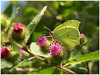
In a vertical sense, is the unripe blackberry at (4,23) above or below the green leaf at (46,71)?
above

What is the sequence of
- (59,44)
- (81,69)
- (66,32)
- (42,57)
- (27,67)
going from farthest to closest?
(27,67)
(81,69)
(42,57)
(59,44)
(66,32)

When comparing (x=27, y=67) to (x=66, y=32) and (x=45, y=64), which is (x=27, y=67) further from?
(x=66, y=32)

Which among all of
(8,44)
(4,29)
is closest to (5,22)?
(4,29)

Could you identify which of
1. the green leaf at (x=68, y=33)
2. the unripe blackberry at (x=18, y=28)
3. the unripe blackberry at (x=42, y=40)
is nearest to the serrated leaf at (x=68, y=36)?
the green leaf at (x=68, y=33)

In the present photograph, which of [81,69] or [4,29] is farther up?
[4,29]

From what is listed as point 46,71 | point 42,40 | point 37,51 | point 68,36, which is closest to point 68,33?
point 68,36

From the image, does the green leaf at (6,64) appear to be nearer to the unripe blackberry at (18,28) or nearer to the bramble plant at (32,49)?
the bramble plant at (32,49)

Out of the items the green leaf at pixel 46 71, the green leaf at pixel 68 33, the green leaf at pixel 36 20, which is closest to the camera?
the green leaf at pixel 68 33

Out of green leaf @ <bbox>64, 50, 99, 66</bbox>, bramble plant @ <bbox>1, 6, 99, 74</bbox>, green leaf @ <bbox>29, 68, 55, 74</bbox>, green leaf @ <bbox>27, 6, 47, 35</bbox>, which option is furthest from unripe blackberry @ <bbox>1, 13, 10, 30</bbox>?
green leaf @ <bbox>64, 50, 99, 66</bbox>
